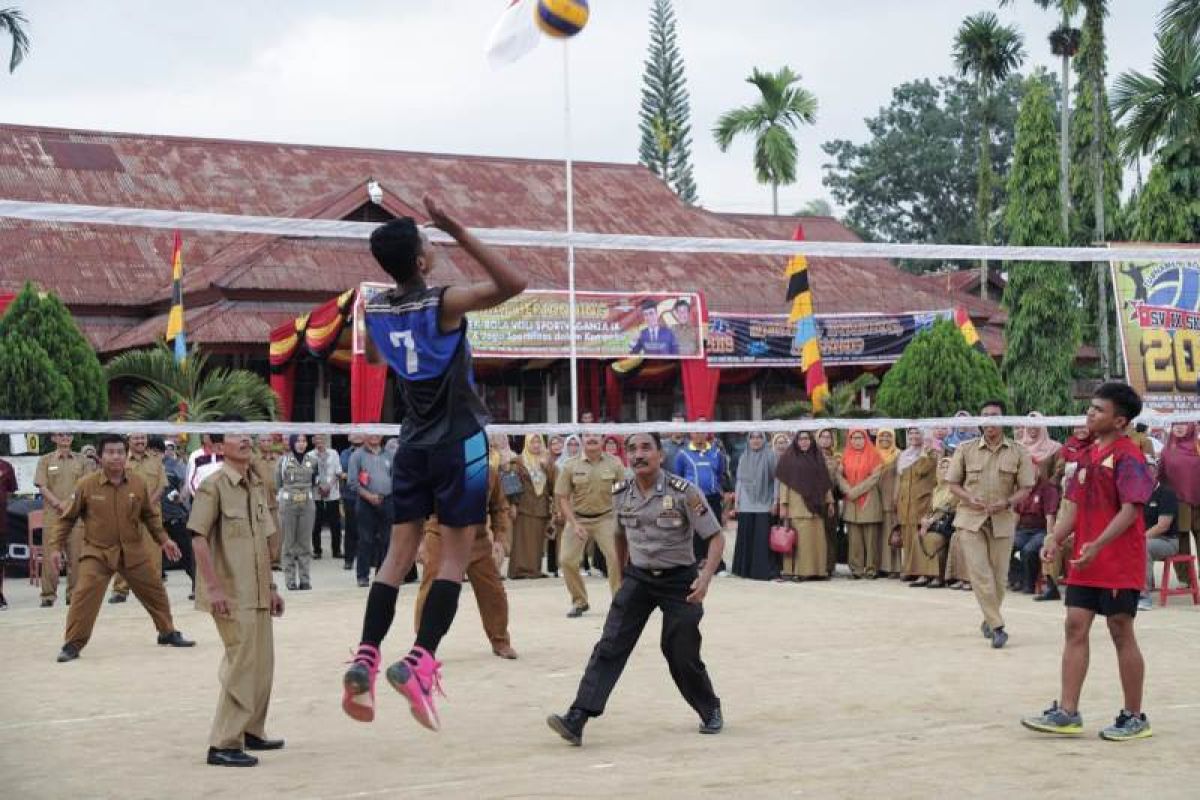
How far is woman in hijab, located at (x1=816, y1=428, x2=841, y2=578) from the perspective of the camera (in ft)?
64.6


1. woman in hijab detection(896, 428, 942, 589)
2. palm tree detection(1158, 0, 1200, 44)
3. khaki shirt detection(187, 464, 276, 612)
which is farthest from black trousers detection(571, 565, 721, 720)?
palm tree detection(1158, 0, 1200, 44)

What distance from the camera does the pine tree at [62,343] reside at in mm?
23609

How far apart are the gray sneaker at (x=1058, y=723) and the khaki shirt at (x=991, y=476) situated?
422 centimetres

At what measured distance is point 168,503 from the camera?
18141 millimetres

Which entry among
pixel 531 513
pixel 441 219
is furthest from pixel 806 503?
pixel 441 219

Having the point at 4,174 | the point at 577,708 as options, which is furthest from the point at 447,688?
the point at 4,174

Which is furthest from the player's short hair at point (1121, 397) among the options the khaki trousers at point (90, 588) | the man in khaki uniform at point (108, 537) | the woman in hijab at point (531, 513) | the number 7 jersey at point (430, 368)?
the woman in hijab at point (531, 513)

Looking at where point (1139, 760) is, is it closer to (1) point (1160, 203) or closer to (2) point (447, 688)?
A: (2) point (447, 688)

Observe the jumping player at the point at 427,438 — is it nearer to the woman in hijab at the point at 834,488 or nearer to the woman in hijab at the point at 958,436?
the woman in hijab at the point at 958,436

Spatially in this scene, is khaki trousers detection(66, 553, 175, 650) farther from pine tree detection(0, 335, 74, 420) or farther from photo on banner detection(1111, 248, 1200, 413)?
pine tree detection(0, 335, 74, 420)

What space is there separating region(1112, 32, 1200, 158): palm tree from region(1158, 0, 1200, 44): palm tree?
92 mm

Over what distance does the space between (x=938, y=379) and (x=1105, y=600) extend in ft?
59.4

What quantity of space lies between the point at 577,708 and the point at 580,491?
7065 millimetres

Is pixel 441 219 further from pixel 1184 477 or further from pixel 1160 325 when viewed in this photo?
pixel 1184 477
